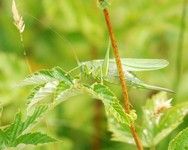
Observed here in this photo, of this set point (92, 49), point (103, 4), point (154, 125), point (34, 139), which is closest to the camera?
point (103, 4)

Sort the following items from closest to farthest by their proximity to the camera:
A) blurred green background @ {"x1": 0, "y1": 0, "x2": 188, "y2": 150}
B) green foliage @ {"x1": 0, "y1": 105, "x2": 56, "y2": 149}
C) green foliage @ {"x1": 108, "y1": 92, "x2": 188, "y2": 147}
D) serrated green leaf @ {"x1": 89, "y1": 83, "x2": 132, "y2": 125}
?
serrated green leaf @ {"x1": 89, "y1": 83, "x2": 132, "y2": 125}
green foliage @ {"x1": 0, "y1": 105, "x2": 56, "y2": 149}
green foliage @ {"x1": 108, "y1": 92, "x2": 188, "y2": 147}
blurred green background @ {"x1": 0, "y1": 0, "x2": 188, "y2": 150}

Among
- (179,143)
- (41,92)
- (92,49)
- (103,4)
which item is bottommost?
(179,143)

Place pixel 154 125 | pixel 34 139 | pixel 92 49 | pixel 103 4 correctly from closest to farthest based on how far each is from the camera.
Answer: pixel 103 4, pixel 34 139, pixel 154 125, pixel 92 49

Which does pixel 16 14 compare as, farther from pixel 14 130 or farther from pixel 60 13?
pixel 60 13

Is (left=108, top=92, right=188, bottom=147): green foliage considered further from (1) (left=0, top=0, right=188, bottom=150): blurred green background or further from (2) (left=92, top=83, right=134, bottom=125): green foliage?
(1) (left=0, top=0, right=188, bottom=150): blurred green background

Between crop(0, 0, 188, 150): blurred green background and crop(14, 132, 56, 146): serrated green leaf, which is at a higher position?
crop(0, 0, 188, 150): blurred green background

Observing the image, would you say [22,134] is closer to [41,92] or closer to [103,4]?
[41,92]

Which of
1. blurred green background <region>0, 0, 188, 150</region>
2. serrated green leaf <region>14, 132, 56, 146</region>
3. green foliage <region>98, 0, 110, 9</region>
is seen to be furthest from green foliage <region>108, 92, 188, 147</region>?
blurred green background <region>0, 0, 188, 150</region>

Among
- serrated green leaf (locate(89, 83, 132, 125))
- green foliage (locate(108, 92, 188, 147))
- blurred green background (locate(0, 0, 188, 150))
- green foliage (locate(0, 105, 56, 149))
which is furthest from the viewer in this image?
blurred green background (locate(0, 0, 188, 150))

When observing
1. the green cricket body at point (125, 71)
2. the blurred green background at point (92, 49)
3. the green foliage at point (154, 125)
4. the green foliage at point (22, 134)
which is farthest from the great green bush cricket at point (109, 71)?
the blurred green background at point (92, 49)

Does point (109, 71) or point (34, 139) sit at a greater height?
point (109, 71)

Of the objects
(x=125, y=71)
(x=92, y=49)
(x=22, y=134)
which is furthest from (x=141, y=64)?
(x=92, y=49)
